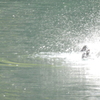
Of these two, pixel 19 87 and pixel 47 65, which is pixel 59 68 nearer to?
pixel 47 65

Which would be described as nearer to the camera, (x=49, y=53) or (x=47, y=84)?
(x=47, y=84)

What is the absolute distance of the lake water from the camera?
9.05 meters

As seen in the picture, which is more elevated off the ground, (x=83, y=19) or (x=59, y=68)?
(x=83, y=19)

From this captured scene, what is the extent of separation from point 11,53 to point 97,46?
8.49 ft

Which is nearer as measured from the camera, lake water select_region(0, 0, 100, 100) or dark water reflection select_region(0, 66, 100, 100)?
dark water reflection select_region(0, 66, 100, 100)

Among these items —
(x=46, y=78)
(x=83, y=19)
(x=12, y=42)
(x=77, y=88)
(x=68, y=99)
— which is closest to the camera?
(x=68, y=99)

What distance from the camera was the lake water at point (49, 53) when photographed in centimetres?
905

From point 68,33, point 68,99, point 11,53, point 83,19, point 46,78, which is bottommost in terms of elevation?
point 68,99

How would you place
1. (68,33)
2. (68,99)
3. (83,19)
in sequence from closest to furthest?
(68,99)
(68,33)
(83,19)

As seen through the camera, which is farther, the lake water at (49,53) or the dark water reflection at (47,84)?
the lake water at (49,53)

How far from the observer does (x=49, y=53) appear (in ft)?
40.1

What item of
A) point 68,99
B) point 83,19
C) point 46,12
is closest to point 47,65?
point 68,99

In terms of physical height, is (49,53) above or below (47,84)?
above

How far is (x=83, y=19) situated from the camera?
18594 mm
